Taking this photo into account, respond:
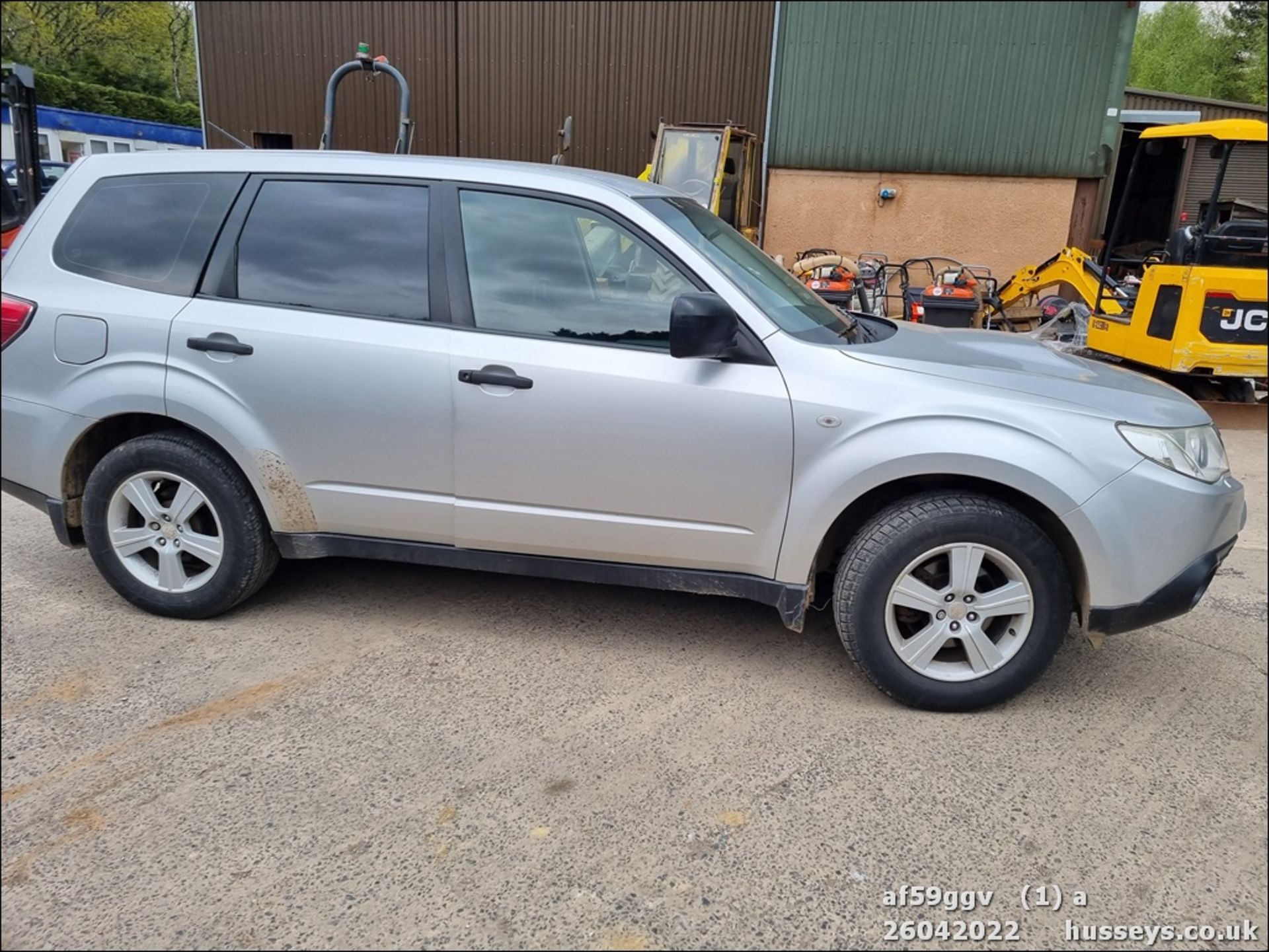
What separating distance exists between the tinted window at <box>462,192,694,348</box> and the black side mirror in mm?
181

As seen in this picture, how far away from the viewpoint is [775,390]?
3152mm

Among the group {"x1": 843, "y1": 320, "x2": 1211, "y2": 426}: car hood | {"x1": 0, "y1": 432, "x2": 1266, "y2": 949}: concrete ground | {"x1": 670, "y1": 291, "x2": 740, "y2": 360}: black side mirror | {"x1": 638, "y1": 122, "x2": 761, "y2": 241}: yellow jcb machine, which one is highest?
{"x1": 638, "y1": 122, "x2": 761, "y2": 241}: yellow jcb machine

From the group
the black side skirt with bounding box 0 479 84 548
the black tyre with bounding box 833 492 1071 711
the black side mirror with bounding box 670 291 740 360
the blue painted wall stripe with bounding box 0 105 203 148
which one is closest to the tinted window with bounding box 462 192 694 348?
the black side mirror with bounding box 670 291 740 360

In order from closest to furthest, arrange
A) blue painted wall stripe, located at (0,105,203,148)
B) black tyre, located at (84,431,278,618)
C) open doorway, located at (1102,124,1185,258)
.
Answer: black tyre, located at (84,431,278,618), blue painted wall stripe, located at (0,105,203,148), open doorway, located at (1102,124,1185,258)

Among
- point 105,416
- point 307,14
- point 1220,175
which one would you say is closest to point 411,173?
point 105,416

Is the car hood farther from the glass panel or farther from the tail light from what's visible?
the tail light

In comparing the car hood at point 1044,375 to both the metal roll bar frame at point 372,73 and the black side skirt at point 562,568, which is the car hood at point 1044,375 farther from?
the metal roll bar frame at point 372,73

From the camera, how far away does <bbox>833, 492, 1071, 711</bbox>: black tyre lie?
10.1ft

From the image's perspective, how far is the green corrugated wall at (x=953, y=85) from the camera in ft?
43.6

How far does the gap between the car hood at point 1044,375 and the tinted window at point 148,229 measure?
2.56m

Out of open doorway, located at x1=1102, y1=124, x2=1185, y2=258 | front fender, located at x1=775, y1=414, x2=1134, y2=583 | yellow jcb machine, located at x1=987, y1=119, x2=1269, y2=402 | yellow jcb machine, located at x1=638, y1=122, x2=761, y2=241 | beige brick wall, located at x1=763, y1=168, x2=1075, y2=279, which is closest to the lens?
front fender, located at x1=775, y1=414, x2=1134, y2=583

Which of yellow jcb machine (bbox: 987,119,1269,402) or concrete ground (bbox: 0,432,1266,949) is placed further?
yellow jcb machine (bbox: 987,119,1269,402)

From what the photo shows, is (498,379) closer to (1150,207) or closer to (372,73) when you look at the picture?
(372,73)

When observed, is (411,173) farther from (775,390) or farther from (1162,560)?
(1162,560)
